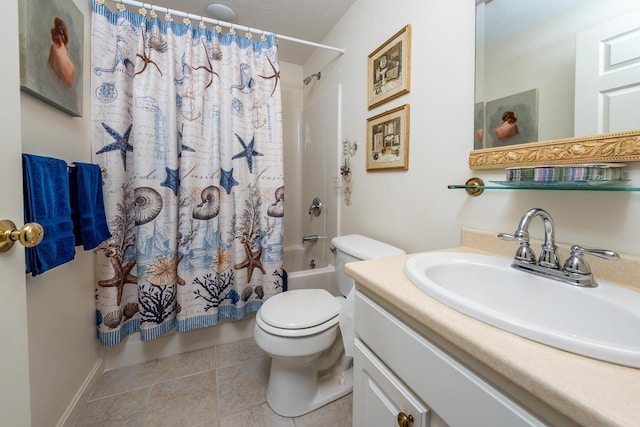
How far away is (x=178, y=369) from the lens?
56.1 inches

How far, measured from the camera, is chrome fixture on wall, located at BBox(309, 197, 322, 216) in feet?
7.07

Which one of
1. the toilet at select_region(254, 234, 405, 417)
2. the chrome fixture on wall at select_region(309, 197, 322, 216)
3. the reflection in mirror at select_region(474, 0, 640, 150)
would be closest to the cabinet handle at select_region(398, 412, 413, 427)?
the toilet at select_region(254, 234, 405, 417)

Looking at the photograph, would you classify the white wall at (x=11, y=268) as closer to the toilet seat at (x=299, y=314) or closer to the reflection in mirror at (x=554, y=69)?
the toilet seat at (x=299, y=314)

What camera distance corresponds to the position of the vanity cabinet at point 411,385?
400mm

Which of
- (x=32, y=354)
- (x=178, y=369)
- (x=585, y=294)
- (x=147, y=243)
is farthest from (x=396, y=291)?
(x=178, y=369)

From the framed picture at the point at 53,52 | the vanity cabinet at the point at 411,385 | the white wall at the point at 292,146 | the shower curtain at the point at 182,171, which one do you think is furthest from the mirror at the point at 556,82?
the white wall at the point at 292,146

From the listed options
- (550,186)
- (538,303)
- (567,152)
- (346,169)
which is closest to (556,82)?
(567,152)

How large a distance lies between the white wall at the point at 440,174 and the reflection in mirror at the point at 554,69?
0.07m

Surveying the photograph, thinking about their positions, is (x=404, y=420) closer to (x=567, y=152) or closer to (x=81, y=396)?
(x=567, y=152)

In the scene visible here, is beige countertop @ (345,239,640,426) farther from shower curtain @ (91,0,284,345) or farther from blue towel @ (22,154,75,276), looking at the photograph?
shower curtain @ (91,0,284,345)

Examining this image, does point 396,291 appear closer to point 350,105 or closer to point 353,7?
point 350,105

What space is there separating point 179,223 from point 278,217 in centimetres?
57

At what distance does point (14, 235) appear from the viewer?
18.1 inches

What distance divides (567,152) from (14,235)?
1265 mm
